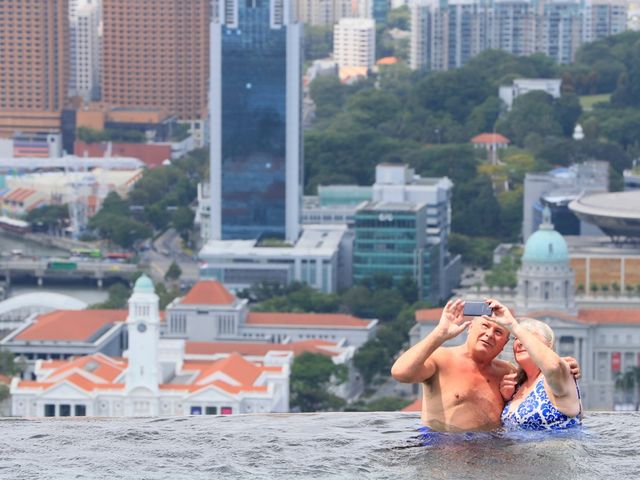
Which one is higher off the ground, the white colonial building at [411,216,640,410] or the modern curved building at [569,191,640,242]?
the modern curved building at [569,191,640,242]

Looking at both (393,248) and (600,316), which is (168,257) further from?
(600,316)

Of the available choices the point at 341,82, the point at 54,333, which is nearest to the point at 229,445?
the point at 54,333

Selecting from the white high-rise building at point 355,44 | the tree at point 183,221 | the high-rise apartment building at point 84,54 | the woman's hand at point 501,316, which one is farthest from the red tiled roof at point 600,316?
the white high-rise building at point 355,44

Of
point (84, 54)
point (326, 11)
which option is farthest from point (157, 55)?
point (326, 11)

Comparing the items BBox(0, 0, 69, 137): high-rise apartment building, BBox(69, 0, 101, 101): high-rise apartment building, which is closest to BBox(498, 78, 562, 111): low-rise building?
BBox(0, 0, 69, 137): high-rise apartment building

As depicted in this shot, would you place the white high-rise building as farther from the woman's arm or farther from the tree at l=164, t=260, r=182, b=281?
the woman's arm
